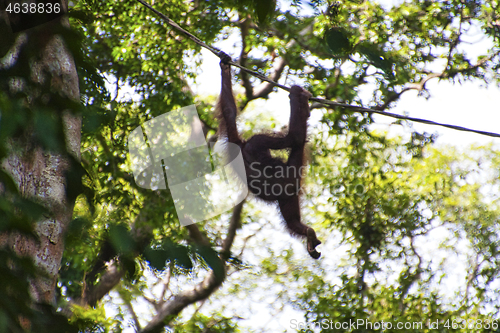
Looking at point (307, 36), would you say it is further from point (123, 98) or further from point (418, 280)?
point (418, 280)

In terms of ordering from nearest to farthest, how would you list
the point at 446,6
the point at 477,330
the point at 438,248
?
the point at 446,6, the point at 477,330, the point at 438,248

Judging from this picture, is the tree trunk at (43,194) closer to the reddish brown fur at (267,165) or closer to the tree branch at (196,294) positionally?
the reddish brown fur at (267,165)

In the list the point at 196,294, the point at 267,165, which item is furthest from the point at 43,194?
the point at 196,294

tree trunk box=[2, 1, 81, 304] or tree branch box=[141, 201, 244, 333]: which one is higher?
tree trunk box=[2, 1, 81, 304]

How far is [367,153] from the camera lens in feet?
22.0

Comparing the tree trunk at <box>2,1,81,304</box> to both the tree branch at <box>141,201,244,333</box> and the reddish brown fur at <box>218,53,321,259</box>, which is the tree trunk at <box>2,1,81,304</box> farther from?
the tree branch at <box>141,201,244,333</box>

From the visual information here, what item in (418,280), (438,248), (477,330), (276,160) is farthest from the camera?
(438,248)

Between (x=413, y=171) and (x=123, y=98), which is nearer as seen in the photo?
(x=123, y=98)

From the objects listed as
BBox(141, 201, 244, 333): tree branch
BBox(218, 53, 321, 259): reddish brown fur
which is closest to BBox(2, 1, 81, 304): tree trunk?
BBox(218, 53, 321, 259): reddish brown fur

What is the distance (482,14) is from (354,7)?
6.19ft

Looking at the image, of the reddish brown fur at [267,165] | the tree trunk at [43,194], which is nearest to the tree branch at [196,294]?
the reddish brown fur at [267,165]

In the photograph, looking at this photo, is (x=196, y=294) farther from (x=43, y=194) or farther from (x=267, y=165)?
(x=43, y=194)

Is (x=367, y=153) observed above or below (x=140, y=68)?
below

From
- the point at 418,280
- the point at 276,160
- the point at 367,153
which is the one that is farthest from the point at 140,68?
the point at 418,280
